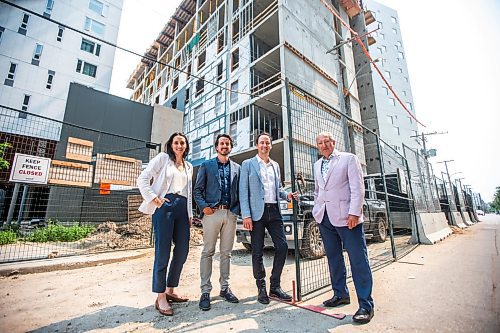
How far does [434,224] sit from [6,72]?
28.5m

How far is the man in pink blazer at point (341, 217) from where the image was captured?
7.41ft

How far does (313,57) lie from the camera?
15.7 metres

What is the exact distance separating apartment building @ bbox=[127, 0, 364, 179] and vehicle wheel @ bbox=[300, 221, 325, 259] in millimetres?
6896

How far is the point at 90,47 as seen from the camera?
22.6 metres

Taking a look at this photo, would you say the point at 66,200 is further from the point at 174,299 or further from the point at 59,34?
the point at 59,34

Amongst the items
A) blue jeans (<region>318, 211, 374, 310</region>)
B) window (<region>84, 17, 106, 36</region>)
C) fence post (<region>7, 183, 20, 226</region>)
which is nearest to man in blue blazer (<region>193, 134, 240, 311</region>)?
blue jeans (<region>318, 211, 374, 310</region>)

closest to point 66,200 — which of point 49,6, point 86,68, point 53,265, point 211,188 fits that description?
point 53,265

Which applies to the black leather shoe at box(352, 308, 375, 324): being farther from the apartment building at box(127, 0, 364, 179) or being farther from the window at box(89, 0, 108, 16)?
the window at box(89, 0, 108, 16)

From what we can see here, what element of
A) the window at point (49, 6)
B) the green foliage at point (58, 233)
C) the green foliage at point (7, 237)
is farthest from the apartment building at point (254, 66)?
the window at point (49, 6)

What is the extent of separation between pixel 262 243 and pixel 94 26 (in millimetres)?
30081

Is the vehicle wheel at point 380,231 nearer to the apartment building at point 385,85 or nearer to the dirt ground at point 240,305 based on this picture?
the dirt ground at point 240,305

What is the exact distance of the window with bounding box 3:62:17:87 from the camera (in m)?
17.9

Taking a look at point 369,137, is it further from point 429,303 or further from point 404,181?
point 429,303

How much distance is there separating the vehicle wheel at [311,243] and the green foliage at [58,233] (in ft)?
20.3
